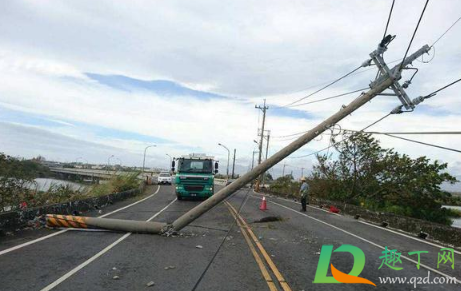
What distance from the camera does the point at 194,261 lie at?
753cm

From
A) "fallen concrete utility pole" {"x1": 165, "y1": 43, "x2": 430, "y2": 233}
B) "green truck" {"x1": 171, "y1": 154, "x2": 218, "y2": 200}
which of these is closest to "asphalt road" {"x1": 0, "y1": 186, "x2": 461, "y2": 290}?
"fallen concrete utility pole" {"x1": 165, "y1": 43, "x2": 430, "y2": 233}

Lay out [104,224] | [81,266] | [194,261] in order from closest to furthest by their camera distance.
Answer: [81,266]
[194,261]
[104,224]

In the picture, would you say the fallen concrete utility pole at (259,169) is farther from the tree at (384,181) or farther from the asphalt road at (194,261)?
the tree at (384,181)

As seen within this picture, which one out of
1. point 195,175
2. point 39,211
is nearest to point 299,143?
point 39,211

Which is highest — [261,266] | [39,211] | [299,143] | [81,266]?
[299,143]

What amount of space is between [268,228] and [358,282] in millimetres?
6324

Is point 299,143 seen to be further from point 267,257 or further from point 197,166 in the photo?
point 197,166

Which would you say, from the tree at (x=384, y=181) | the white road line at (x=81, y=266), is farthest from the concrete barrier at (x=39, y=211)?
the tree at (x=384, y=181)

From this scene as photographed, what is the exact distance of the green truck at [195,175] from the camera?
2317 centimetres

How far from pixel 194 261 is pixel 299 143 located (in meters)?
5.86

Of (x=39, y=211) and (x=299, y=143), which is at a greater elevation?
(x=299, y=143)

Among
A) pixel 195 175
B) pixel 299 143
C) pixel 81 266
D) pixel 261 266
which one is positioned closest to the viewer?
pixel 81 266

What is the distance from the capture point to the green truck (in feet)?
76.0

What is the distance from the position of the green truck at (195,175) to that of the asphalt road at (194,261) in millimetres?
11292
